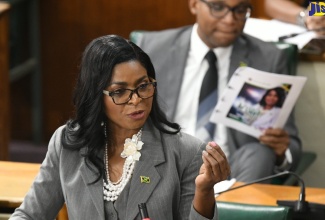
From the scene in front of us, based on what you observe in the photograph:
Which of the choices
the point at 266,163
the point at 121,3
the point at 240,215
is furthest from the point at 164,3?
the point at 240,215

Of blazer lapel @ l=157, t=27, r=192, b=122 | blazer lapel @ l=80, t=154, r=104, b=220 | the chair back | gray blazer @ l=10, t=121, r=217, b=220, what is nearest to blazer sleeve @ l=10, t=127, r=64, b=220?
gray blazer @ l=10, t=121, r=217, b=220

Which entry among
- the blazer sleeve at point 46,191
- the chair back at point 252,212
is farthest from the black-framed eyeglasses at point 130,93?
→ the chair back at point 252,212

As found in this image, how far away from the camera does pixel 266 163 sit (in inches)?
167

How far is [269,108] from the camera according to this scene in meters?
4.21

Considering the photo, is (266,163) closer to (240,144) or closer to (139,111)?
(240,144)

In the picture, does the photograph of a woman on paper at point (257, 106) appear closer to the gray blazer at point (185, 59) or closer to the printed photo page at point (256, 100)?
the printed photo page at point (256, 100)

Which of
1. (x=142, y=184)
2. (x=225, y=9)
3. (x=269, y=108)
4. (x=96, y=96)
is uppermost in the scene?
(x=96, y=96)

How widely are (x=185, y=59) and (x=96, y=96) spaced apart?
5.35ft

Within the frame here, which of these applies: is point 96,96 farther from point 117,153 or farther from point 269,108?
point 269,108

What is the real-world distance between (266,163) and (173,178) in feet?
4.49

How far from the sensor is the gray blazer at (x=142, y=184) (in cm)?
293

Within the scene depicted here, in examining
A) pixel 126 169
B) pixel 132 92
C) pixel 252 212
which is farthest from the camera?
pixel 252 212

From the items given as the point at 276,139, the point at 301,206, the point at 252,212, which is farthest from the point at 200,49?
the point at 252,212

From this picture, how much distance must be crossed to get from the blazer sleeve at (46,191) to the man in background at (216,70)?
1.34m
